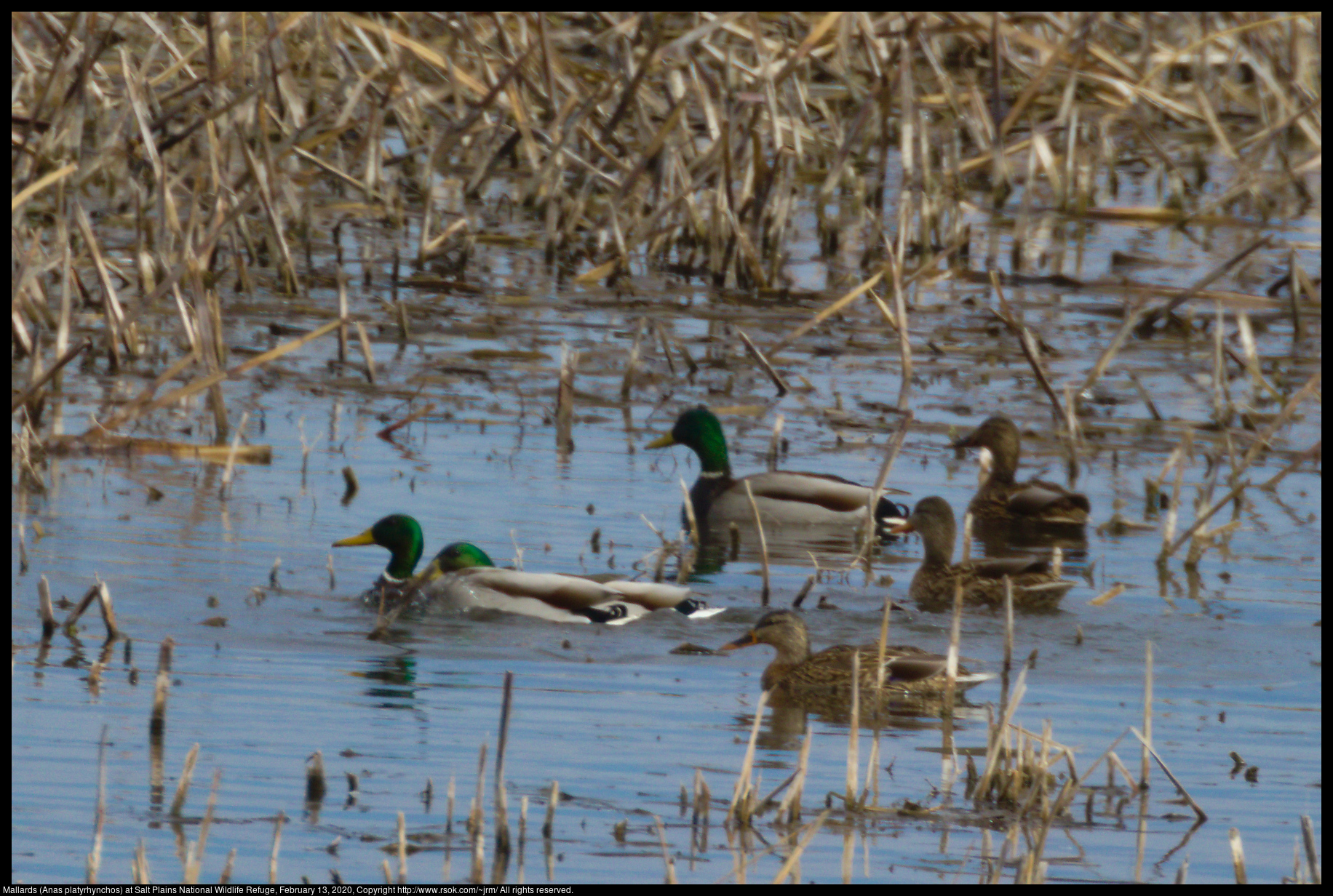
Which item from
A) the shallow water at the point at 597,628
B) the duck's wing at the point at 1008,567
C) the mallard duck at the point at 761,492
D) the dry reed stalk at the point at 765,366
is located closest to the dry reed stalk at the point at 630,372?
the shallow water at the point at 597,628

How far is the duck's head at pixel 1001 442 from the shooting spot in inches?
402

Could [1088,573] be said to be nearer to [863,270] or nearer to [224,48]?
[863,270]

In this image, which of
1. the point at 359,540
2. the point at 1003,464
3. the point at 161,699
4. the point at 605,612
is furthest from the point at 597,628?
the point at 1003,464

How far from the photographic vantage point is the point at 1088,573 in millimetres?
8969

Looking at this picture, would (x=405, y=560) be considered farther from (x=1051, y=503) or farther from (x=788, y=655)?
(x=1051, y=503)

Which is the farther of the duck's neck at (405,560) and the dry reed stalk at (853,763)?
the duck's neck at (405,560)

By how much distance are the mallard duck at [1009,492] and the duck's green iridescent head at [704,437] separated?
117cm

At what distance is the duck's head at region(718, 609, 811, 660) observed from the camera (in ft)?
23.8

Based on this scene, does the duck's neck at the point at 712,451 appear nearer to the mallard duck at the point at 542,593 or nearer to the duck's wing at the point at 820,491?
the duck's wing at the point at 820,491

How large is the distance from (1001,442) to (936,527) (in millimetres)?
1718

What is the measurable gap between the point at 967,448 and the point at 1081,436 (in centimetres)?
61

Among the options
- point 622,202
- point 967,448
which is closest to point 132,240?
point 622,202

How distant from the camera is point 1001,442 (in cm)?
1029

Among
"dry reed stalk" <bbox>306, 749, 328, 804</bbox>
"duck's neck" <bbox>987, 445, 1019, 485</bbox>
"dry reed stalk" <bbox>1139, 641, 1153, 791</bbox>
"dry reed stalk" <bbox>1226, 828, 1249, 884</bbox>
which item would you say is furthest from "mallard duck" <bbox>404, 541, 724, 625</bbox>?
"dry reed stalk" <bbox>1226, 828, 1249, 884</bbox>
